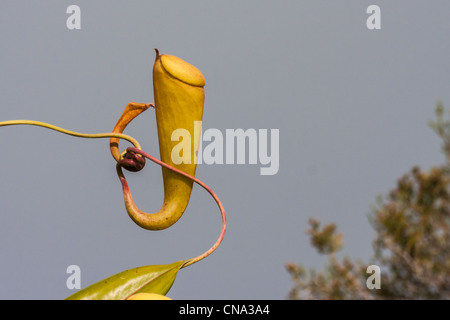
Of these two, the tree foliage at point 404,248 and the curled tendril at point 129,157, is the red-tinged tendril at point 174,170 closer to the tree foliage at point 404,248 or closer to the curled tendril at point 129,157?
the curled tendril at point 129,157

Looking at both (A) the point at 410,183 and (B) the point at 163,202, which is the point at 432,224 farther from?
(B) the point at 163,202

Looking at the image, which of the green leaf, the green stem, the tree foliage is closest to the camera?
the green leaf

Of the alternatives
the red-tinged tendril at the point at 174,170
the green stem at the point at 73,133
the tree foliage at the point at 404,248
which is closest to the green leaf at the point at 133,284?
the red-tinged tendril at the point at 174,170

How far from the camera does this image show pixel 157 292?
98 centimetres

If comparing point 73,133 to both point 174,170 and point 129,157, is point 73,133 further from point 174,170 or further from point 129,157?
point 174,170

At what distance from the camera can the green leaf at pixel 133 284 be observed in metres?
0.96

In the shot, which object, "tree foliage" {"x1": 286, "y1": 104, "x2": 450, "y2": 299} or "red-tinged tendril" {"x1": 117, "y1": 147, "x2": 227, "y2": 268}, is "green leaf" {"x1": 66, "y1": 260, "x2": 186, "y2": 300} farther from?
"tree foliage" {"x1": 286, "y1": 104, "x2": 450, "y2": 299}

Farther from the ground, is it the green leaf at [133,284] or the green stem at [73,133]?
the green stem at [73,133]

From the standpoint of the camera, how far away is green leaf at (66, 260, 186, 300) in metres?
0.96

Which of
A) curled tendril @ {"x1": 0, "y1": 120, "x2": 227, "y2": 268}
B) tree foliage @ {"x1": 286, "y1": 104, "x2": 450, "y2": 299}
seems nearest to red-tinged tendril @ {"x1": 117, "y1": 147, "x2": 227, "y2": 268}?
curled tendril @ {"x1": 0, "y1": 120, "x2": 227, "y2": 268}

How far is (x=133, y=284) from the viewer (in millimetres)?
981
